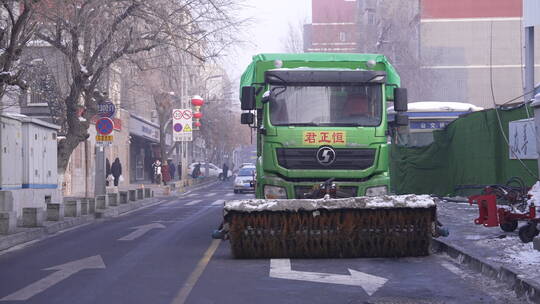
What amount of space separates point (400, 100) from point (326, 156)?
1707 millimetres

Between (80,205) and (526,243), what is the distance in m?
13.6

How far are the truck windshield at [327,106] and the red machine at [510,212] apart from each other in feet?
7.47

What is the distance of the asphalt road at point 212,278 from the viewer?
8633 mm

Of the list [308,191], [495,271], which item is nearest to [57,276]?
[308,191]

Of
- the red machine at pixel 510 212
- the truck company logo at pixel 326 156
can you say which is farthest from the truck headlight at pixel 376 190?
the red machine at pixel 510 212

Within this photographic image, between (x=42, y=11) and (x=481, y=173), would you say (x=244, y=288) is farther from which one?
(x=481, y=173)

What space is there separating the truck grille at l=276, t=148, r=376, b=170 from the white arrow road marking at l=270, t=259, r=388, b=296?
88.3 inches

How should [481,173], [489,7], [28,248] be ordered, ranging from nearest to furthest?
[28,248]
[481,173]
[489,7]

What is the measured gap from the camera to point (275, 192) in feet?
41.8

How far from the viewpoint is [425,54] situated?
5962 cm

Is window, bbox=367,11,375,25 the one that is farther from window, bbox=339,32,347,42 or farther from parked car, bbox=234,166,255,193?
parked car, bbox=234,166,255,193

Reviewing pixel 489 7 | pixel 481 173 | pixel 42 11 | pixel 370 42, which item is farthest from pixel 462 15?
pixel 42 11

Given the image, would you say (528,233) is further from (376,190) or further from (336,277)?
(336,277)

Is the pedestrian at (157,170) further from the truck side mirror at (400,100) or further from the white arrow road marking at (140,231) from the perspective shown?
the truck side mirror at (400,100)
